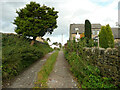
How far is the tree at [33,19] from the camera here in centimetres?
902

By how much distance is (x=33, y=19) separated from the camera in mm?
9062

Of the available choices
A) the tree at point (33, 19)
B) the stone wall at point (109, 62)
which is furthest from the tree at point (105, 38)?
the tree at point (33, 19)

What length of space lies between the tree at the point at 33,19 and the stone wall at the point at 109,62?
7270 mm

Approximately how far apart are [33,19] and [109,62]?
8518 millimetres

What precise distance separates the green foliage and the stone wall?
727cm

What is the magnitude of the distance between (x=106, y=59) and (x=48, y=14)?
850 cm

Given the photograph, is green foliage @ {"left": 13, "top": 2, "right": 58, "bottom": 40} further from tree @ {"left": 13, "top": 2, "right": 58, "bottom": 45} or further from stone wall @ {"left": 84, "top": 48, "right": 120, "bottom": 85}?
stone wall @ {"left": 84, "top": 48, "right": 120, "bottom": 85}

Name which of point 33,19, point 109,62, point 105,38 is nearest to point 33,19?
point 33,19

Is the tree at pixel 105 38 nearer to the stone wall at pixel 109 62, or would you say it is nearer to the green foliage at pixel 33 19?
the stone wall at pixel 109 62

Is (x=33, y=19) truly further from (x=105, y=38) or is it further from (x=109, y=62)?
(x=109, y=62)

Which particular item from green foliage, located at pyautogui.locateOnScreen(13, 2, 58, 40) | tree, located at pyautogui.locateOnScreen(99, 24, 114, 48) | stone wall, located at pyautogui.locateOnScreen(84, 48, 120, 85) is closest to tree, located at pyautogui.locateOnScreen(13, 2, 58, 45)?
green foliage, located at pyautogui.locateOnScreen(13, 2, 58, 40)

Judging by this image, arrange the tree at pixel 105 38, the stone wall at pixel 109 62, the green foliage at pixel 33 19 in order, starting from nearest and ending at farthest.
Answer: the stone wall at pixel 109 62 < the tree at pixel 105 38 < the green foliage at pixel 33 19

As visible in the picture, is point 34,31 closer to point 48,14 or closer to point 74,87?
point 48,14

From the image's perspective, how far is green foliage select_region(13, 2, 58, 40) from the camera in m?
9.02
